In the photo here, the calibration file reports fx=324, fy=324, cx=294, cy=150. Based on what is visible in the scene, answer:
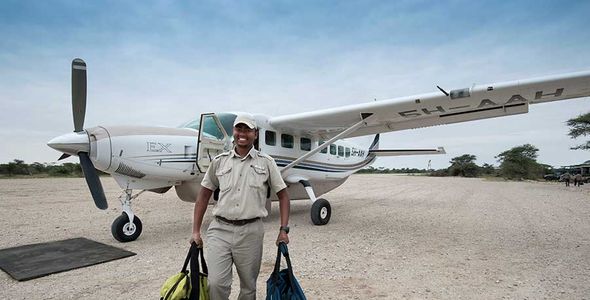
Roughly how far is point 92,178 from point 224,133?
256 centimetres

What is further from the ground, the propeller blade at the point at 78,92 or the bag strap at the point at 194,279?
the propeller blade at the point at 78,92

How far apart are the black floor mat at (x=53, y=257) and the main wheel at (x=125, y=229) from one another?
26cm

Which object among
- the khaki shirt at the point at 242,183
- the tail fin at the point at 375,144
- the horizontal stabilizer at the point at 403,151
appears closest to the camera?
the khaki shirt at the point at 242,183

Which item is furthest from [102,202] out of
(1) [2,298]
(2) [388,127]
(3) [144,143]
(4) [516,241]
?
(4) [516,241]

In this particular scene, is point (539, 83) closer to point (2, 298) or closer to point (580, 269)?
point (580, 269)

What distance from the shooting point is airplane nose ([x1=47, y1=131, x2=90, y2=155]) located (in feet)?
17.0

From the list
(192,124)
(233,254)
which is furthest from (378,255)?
Result: (192,124)

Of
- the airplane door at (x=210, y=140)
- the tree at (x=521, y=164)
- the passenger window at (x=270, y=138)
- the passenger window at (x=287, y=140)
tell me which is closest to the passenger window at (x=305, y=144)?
the passenger window at (x=287, y=140)

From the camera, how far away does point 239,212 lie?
2551mm

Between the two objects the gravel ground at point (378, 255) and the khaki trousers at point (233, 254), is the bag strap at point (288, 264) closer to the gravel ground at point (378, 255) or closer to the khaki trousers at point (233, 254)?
the khaki trousers at point (233, 254)

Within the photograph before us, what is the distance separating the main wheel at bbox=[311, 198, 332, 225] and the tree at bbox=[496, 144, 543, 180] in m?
42.9

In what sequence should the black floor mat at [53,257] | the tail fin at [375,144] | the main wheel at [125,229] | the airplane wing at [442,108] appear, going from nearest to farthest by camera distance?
the black floor mat at [53,257]
the airplane wing at [442,108]
the main wheel at [125,229]
the tail fin at [375,144]

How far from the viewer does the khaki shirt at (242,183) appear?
2576mm

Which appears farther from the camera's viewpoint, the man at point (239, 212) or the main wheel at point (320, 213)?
the main wheel at point (320, 213)
